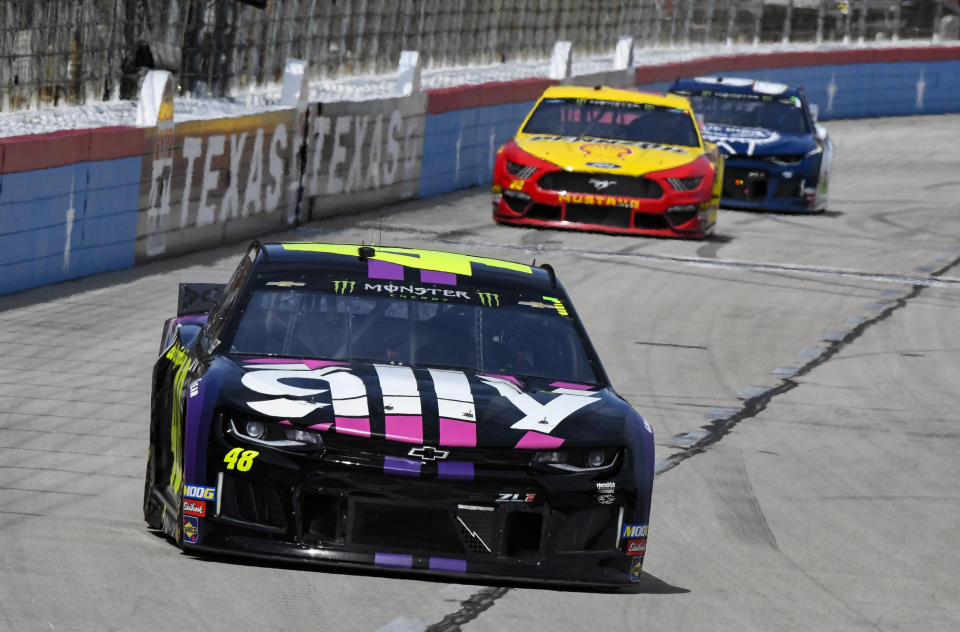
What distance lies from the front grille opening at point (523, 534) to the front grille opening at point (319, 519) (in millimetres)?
598

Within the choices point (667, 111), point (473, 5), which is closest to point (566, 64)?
point (473, 5)

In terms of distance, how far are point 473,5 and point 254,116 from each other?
42.4 feet

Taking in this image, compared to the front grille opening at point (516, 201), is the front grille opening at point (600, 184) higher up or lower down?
higher up

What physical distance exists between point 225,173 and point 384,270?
9486 millimetres

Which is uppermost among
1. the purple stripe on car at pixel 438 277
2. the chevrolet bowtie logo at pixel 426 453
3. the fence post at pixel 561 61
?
the fence post at pixel 561 61

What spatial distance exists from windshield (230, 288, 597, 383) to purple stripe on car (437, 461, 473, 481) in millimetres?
910

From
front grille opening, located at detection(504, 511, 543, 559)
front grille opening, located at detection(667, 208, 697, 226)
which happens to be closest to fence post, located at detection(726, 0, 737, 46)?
front grille opening, located at detection(667, 208, 697, 226)

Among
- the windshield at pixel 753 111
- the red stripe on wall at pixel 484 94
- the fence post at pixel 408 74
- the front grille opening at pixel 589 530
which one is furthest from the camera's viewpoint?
the windshield at pixel 753 111

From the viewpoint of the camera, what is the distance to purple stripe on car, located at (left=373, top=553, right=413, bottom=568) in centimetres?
648

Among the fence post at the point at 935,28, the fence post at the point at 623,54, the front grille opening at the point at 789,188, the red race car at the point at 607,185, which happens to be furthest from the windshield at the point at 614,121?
the fence post at the point at 935,28

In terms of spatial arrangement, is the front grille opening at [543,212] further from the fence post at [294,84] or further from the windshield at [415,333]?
the windshield at [415,333]

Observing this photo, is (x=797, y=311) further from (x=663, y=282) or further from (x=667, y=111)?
(x=667, y=111)

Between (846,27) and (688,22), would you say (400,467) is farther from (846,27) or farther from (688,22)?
(846,27)

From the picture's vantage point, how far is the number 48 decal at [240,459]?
256 inches
